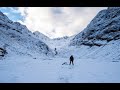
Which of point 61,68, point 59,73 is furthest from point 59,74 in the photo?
point 61,68

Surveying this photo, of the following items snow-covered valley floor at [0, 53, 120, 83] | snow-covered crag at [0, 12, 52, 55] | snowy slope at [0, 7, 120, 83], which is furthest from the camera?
snow-covered crag at [0, 12, 52, 55]

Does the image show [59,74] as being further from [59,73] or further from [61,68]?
[61,68]

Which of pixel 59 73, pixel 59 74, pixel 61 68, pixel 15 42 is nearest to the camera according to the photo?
pixel 59 74

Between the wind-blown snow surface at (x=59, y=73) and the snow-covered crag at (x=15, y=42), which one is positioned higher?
the snow-covered crag at (x=15, y=42)

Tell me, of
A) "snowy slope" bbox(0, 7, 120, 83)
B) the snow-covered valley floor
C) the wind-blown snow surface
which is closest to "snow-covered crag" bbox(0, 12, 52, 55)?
"snowy slope" bbox(0, 7, 120, 83)

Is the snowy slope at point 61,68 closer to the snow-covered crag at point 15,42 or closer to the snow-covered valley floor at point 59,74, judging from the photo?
the snow-covered valley floor at point 59,74

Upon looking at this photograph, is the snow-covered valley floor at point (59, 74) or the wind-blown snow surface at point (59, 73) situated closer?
the snow-covered valley floor at point (59, 74)

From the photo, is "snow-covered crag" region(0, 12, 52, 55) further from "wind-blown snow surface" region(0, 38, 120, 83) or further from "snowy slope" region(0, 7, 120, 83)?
"wind-blown snow surface" region(0, 38, 120, 83)

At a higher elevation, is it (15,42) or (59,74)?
(15,42)

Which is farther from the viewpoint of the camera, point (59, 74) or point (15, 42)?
point (15, 42)

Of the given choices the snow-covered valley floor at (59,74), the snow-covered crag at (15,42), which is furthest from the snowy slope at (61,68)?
the snow-covered crag at (15,42)
